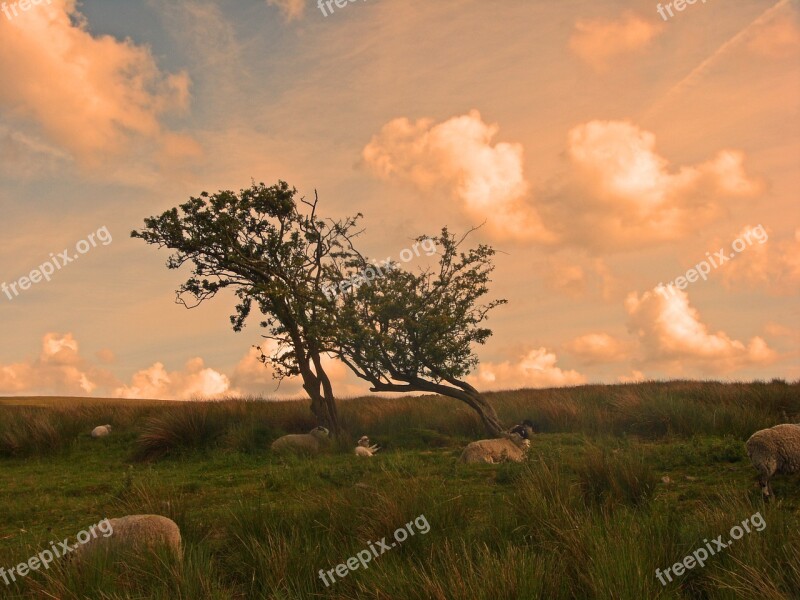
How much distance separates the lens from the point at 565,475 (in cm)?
1001

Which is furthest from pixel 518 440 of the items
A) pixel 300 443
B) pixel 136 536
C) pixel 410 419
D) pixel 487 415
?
pixel 136 536

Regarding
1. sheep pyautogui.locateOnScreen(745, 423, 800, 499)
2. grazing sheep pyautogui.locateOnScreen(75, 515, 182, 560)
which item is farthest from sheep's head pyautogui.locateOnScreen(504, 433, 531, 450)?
grazing sheep pyautogui.locateOnScreen(75, 515, 182, 560)

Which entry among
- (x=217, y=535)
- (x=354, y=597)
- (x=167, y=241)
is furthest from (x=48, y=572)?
(x=167, y=241)

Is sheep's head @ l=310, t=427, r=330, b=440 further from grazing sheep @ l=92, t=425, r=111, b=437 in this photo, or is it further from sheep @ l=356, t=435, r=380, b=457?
grazing sheep @ l=92, t=425, r=111, b=437

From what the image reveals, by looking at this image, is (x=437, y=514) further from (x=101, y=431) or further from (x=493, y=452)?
(x=101, y=431)

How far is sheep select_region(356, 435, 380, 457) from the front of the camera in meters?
16.6

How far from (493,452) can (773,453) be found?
20.0 ft

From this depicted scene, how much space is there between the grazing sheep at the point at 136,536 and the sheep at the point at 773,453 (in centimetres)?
845

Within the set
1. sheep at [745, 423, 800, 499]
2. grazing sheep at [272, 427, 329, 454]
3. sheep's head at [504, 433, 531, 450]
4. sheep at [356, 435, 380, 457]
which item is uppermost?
grazing sheep at [272, 427, 329, 454]

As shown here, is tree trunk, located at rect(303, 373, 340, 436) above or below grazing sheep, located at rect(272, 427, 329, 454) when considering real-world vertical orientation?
above

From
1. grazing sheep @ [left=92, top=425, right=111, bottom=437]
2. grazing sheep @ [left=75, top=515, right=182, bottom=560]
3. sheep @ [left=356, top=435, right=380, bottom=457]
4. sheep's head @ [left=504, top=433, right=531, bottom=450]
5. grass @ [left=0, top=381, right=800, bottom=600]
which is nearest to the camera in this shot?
grass @ [left=0, top=381, right=800, bottom=600]

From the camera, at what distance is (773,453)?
9.80 meters

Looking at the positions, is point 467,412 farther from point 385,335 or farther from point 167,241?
point 167,241

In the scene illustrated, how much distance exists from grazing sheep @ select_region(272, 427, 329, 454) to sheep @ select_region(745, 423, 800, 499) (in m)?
11.0
